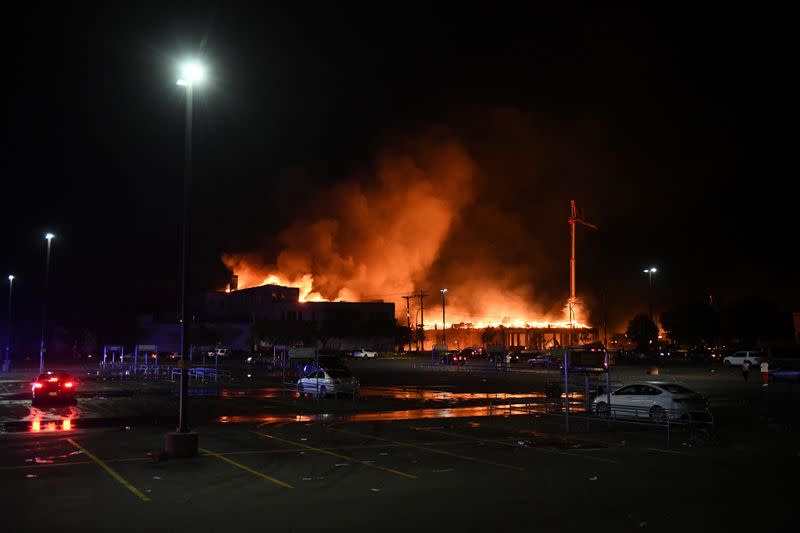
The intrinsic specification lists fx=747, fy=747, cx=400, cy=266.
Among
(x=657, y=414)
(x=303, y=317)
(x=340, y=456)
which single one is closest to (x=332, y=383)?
(x=657, y=414)

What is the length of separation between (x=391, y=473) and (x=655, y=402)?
12256 millimetres

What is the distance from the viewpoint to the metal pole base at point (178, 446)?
15.9 m

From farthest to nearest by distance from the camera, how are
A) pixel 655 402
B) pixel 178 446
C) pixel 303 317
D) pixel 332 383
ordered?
1. pixel 303 317
2. pixel 332 383
3. pixel 655 402
4. pixel 178 446

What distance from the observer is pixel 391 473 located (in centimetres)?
1440

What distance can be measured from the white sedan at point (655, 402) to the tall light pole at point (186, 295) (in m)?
12.2

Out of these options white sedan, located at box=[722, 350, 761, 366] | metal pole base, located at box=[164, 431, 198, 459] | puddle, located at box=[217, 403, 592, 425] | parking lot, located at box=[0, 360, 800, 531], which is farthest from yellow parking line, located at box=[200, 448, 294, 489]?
white sedan, located at box=[722, 350, 761, 366]

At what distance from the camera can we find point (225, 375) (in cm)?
5294

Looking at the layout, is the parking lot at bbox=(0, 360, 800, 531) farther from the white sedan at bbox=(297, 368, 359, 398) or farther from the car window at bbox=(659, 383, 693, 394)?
the white sedan at bbox=(297, 368, 359, 398)

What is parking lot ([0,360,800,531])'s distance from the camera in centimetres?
1069

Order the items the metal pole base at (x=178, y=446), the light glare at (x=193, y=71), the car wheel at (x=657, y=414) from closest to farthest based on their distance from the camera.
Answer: the metal pole base at (x=178, y=446), the light glare at (x=193, y=71), the car wheel at (x=657, y=414)

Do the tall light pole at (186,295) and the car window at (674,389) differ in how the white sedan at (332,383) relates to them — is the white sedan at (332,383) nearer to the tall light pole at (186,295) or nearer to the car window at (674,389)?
the car window at (674,389)

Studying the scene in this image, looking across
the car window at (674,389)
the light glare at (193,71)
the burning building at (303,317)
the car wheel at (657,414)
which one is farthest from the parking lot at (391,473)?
the burning building at (303,317)

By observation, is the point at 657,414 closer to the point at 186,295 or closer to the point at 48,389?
the point at 186,295

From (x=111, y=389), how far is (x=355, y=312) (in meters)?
98.6
